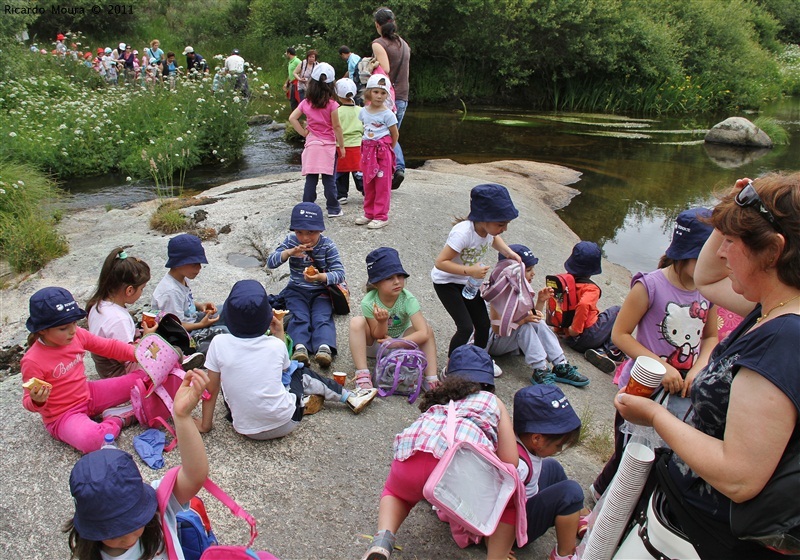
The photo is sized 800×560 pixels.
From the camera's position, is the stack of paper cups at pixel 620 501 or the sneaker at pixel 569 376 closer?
the stack of paper cups at pixel 620 501

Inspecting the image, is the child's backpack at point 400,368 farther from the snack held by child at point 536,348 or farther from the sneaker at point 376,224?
the sneaker at point 376,224

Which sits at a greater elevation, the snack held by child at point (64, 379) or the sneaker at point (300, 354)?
the snack held by child at point (64, 379)

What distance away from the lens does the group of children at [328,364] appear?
223 cm

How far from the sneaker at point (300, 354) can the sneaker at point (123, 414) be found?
1.08 m

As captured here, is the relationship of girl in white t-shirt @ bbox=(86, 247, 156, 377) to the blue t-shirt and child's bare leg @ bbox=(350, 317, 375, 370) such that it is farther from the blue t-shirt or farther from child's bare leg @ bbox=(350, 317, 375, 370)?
the blue t-shirt

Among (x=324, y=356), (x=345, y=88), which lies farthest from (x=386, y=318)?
(x=345, y=88)

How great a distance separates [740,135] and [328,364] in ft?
51.3

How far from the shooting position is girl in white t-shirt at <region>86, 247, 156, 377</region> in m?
3.73

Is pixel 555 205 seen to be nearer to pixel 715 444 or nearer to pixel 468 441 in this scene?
pixel 468 441

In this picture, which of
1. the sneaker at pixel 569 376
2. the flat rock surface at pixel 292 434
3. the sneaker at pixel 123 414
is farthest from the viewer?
the sneaker at pixel 569 376

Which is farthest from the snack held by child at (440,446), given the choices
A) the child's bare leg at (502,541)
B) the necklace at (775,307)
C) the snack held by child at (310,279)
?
the snack held by child at (310,279)

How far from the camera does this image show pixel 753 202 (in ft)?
5.63

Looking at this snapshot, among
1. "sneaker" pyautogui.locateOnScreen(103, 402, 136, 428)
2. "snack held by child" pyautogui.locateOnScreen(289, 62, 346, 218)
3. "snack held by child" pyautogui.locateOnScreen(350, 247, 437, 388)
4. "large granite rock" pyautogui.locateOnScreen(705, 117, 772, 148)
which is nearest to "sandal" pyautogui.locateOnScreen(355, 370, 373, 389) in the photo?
"snack held by child" pyautogui.locateOnScreen(350, 247, 437, 388)

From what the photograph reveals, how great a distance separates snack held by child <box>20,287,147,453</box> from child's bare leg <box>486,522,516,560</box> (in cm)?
204
